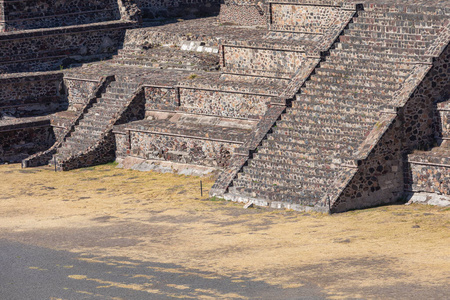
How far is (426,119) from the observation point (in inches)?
824

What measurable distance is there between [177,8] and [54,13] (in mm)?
5270

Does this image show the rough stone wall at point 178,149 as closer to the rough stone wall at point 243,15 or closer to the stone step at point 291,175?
the stone step at point 291,175

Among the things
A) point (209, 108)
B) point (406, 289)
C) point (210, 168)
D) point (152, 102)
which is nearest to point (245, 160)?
point (210, 168)

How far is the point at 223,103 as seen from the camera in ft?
84.1

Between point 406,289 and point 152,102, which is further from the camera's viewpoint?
point 152,102

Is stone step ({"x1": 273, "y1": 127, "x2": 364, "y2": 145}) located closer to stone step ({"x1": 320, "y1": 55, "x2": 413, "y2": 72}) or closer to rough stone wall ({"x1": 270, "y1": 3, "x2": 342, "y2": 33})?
stone step ({"x1": 320, "y1": 55, "x2": 413, "y2": 72})

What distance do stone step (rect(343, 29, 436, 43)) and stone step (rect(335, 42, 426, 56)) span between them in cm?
30

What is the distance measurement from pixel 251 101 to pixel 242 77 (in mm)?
1775

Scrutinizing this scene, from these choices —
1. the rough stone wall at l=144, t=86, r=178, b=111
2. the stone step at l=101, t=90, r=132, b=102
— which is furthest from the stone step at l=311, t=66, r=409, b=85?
the stone step at l=101, t=90, r=132, b=102

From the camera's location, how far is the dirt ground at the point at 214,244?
15.3 meters

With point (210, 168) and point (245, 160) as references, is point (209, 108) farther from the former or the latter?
point (245, 160)

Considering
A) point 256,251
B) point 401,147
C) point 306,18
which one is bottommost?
point 256,251

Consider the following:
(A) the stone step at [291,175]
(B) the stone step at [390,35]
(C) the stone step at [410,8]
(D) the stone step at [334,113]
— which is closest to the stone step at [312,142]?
(D) the stone step at [334,113]

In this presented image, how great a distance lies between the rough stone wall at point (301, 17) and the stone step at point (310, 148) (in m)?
5.53
